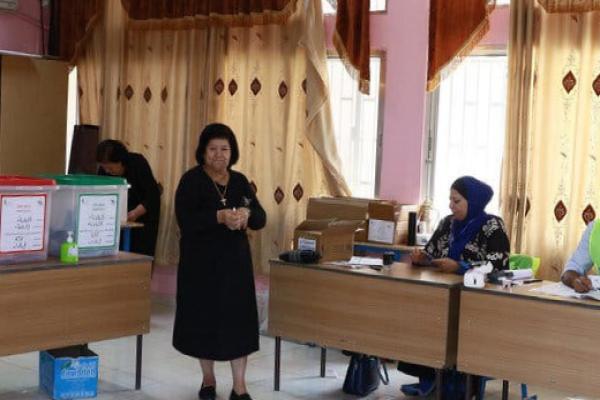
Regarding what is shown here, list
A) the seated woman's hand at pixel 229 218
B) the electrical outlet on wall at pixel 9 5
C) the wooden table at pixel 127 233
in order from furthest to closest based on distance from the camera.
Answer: the electrical outlet on wall at pixel 9 5 < the wooden table at pixel 127 233 < the seated woman's hand at pixel 229 218

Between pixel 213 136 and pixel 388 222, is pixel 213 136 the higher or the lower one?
the higher one

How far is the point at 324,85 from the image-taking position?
6.59 metres

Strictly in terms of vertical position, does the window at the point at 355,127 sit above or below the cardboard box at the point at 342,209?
above

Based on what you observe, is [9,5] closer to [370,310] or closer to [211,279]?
[211,279]

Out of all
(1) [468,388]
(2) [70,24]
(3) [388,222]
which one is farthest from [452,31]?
(2) [70,24]

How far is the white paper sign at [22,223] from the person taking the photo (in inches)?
170

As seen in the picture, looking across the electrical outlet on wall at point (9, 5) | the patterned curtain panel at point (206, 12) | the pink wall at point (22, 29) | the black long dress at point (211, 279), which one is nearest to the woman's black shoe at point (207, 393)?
the black long dress at point (211, 279)

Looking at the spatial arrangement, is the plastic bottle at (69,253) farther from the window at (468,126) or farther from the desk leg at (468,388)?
the window at (468,126)

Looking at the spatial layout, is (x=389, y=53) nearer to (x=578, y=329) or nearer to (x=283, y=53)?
(x=283, y=53)

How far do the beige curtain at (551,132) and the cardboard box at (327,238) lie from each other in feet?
4.08

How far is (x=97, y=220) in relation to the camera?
4.72m

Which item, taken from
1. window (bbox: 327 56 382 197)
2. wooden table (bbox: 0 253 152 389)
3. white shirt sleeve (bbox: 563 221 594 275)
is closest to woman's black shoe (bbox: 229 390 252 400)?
wooden table (bbox: 0 253 152 389)

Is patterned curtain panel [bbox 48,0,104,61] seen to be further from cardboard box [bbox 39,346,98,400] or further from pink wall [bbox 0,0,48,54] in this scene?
cardboard box [bbox 39,346,98,400]

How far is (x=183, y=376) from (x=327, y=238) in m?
1.25
